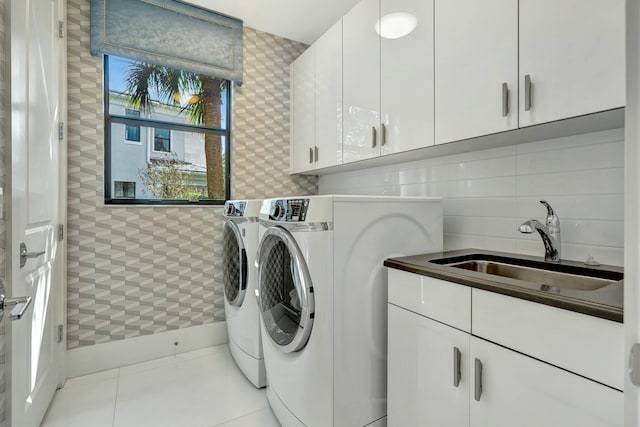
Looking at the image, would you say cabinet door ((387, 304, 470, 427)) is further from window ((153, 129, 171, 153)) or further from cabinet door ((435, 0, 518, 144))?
window ((153, 129, 171, 153))

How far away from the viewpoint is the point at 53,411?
5.76 ft

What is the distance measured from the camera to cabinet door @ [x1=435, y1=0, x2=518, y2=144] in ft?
4.12

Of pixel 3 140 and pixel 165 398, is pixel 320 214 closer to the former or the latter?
pixel 3 140

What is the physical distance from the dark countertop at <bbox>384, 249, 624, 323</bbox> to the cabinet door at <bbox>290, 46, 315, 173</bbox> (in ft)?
4.59

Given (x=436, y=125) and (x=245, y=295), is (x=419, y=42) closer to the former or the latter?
(x=436, y=125)

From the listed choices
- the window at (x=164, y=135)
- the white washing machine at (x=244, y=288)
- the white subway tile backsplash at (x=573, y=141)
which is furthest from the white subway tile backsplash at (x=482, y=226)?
the window at (x=164, y=135)

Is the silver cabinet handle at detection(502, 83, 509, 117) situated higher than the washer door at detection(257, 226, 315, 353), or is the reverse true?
the silver cabinet handle at detection(502, 83, 509, 117)

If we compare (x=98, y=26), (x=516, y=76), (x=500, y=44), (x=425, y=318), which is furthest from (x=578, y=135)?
(x=98, y=26)

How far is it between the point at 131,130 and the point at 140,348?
1599 mm

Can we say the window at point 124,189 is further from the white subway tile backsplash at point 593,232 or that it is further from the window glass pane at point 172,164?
the white subway tile backsplash at point 593,232

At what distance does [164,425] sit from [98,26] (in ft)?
8.11

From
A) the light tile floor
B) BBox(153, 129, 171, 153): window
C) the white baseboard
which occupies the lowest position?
the light tile floor

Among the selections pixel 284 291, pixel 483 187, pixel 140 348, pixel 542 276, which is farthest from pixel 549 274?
pixel 140 348

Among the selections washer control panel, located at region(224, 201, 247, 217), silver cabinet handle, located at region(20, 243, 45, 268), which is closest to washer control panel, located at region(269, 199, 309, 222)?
washer control panel, located at region(224, 201, 247, 217)
